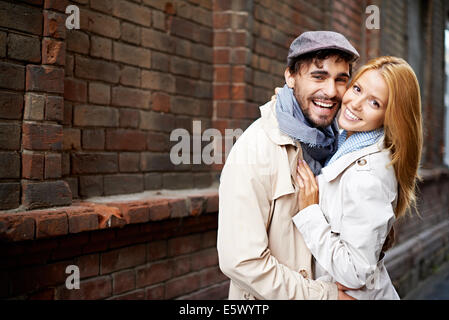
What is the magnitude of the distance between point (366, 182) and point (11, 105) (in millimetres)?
1723

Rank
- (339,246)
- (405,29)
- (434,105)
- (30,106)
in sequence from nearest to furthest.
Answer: (339,246)
(30,106)
(405,29)
(434,105)

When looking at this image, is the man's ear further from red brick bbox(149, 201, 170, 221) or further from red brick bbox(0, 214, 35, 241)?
red brick bbox(0, 214, 35, 241)

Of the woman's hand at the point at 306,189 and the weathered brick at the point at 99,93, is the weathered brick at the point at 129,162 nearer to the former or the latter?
the weathered brick at the point at 99,93

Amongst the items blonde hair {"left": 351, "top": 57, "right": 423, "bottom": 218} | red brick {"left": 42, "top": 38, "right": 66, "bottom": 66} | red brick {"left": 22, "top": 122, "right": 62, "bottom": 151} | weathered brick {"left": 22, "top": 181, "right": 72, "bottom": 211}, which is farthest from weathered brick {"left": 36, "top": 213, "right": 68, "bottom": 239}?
blonde hair {"left": 351, "top": 57, "right": 423, "bottom": 218}

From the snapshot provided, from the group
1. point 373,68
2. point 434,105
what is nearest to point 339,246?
point 373,68

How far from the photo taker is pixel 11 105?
2.33m

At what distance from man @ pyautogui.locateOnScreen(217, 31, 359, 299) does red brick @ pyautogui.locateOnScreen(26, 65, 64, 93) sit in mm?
1077

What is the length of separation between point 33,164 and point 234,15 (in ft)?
6.91

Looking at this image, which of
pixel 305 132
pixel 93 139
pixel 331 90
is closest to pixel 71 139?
pixel 93 139

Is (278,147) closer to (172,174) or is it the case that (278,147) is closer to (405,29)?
(172,174)

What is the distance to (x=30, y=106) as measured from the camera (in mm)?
2377

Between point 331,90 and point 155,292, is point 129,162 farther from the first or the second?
point 331,90

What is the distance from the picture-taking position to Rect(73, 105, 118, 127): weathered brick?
110 inches

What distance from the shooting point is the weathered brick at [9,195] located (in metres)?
2.30
